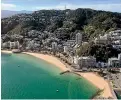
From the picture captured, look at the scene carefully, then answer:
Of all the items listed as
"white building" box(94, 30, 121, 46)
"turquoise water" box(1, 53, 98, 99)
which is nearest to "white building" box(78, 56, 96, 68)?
"turquoise water" box(1, 53, 98, 99)

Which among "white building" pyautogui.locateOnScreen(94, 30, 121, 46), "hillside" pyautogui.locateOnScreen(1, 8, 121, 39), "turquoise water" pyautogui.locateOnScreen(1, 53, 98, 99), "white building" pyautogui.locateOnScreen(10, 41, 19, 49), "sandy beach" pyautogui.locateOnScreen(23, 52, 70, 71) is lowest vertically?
"turquoise water" pyautogui.locateOnScreen(1, 53, 98, 99)

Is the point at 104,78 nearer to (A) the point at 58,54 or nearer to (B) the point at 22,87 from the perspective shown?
(B) the point at 22,87

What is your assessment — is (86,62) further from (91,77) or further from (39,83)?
(39,83)

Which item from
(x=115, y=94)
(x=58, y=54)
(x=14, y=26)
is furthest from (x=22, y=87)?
(x=14, y=26)

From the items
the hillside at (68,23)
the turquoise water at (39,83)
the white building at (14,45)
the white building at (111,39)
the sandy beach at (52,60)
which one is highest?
the hillside at (68,23)

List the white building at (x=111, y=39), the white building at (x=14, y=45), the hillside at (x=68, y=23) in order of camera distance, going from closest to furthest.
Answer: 1. the white building at (x=111, y=39)
2. the white building at (x=14, y=45)
3. the hillside at (x=68, y=23)

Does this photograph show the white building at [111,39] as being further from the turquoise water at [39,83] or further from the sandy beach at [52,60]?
the turquoise water at [39,83]

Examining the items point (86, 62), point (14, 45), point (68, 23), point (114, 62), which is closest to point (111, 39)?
point (114, 62)

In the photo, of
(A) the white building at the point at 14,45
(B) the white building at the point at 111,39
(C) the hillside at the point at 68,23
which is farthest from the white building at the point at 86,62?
(A) the white building at the point at 14,45

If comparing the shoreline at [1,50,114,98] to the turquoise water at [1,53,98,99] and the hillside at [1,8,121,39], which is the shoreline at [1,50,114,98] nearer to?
the turquoise water at [1,53,98,99]
